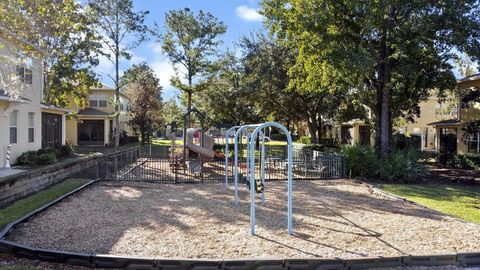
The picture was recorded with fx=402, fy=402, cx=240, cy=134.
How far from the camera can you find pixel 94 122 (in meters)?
38.5

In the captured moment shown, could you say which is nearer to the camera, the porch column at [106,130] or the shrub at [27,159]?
the shrub at [27,159]

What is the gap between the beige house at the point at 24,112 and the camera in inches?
627

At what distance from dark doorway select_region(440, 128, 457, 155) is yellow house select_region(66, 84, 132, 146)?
83.2 ft

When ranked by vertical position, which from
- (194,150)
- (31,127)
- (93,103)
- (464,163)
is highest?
(93,103)

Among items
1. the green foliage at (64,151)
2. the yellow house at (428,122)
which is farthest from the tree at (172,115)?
the green foliage at (64,151)

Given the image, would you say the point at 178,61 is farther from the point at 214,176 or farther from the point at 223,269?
the point at 223,269

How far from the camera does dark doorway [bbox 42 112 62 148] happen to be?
900 inches

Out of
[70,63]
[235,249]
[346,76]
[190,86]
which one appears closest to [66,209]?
[235,249]

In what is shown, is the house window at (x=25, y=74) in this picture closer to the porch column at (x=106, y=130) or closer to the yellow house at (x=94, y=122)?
the yellow house at (x=94, y=122)

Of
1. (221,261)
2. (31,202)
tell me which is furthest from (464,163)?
(31,202)

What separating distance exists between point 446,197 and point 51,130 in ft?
69.4

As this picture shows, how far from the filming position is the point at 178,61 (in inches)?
1261

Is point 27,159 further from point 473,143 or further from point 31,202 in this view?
point 473,143

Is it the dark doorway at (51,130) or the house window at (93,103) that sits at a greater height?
the house window at (93,103)
